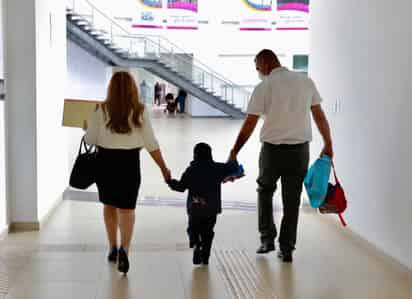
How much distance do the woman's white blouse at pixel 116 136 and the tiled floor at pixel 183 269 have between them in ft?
3.04

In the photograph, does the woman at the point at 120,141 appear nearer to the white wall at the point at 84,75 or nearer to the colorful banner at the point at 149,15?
the colorful banner at the point at 149,15

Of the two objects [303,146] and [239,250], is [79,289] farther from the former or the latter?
[303,146]

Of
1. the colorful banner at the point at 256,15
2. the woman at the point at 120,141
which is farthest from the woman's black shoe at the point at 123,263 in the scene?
the colorful banner at the point at 256,15

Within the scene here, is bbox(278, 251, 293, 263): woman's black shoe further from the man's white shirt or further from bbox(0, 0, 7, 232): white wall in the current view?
bbox(0, 0, 7, 232): white wall

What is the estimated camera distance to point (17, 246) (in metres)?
4.82

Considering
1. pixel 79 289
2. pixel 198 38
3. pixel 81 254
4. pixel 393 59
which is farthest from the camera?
pixel 198 38

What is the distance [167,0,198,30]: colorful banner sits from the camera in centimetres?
2122

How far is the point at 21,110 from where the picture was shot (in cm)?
521

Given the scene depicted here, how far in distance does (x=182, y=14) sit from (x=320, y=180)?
17.8m

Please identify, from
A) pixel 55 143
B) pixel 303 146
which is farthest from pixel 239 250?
pixel 55 143

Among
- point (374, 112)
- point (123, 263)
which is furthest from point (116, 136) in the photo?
point (374, 112)

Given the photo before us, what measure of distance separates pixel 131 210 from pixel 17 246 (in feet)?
4.25

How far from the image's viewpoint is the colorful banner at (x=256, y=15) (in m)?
21.4

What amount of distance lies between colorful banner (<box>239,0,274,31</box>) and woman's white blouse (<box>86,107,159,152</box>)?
1812 cm
